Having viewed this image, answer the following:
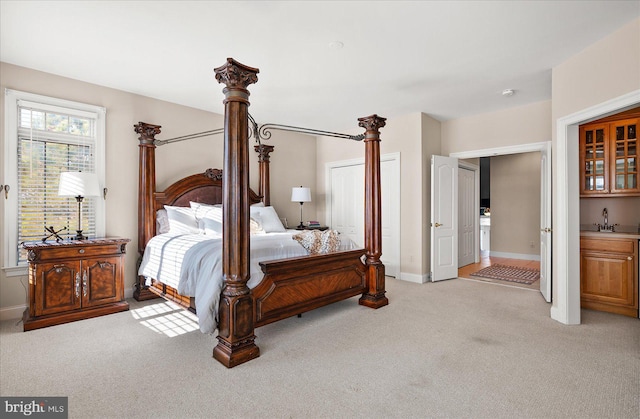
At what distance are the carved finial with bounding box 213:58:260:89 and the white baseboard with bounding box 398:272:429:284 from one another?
389 centimetres

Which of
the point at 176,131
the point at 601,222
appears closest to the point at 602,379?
the point at 601,222

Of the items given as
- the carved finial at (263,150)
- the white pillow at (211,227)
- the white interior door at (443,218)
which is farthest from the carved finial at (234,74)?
the white interior door at (443,218)

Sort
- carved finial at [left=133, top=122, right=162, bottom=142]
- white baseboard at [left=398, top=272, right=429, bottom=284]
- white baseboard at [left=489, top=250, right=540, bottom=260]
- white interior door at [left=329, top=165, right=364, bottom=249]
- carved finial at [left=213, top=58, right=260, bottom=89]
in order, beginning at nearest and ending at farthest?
carved finial at [left=213, top=58, right=260, bottom=89], carved finial at [left=133, top=122, right=162, bottom=142], white baseboard at [left=398, top=272, right=429, bottom=284], white interior door at [left=329, top=165, right=364, bottom=249], white baseboard at [left=489, top=250, right=540, bottom=260]

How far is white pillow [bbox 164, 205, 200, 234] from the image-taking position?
162 inches

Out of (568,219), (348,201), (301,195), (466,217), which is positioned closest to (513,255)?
(466,217)

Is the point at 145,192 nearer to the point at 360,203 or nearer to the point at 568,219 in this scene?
the point at 360,203

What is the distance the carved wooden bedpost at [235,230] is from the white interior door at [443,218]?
3423 millimetres

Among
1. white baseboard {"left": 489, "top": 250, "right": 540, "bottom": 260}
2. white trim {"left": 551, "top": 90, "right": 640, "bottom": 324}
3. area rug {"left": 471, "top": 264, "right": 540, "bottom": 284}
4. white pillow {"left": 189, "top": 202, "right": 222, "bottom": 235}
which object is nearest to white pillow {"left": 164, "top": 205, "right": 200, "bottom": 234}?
white pillow {"left": 189, "top": 202, "right": 222, "bottom": 235}

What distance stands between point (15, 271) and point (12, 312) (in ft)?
1.38

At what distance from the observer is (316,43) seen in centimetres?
301

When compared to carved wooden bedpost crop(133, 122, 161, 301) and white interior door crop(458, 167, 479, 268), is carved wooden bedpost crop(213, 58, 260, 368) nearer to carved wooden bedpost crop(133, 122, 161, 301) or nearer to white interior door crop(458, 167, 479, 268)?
carved wooden bedpost crop(133, 122, 161, 301)

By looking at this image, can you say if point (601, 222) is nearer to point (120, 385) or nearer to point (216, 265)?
point (216, 265)

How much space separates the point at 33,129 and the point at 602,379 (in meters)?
5.54

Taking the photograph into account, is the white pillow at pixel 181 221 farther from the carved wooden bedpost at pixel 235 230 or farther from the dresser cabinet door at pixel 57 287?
the carved wooden bedpost at pixel 235 230
